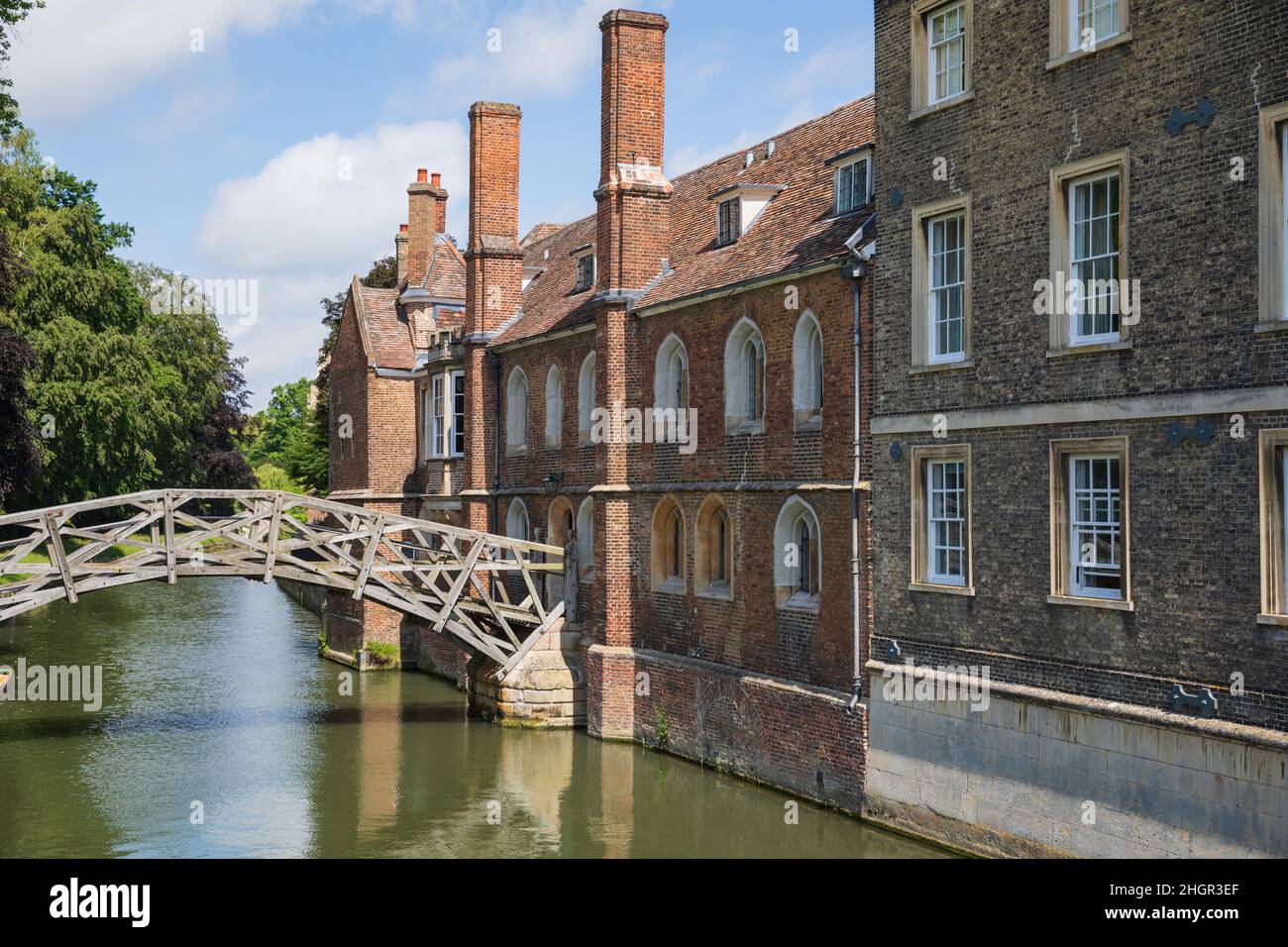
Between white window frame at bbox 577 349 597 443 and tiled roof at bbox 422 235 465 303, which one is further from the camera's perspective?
tiled roof at bbox 422 235 465 303

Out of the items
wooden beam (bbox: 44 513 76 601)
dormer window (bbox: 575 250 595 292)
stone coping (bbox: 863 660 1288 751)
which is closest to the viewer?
stone coping (bbox: 863 660 1288 751)

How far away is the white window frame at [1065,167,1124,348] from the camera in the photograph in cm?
1429

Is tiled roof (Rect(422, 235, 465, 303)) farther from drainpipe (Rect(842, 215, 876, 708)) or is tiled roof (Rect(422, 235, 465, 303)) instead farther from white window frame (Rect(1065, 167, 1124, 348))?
white window frame (Rect(1065, 167, 1124, 348))

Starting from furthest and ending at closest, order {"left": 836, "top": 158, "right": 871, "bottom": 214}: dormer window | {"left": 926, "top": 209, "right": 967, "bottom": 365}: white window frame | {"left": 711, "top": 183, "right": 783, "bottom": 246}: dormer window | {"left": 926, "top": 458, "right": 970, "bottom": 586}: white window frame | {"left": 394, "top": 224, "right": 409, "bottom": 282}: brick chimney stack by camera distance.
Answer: {"left": 394, "top": 224, "right": 409, "bottom": 282}: brick chimney stack, {"left": 711, "top": 183, "right": 783, "bottom": 246}: dormer window, {"left": 836, "top": 158, "right": 871, "bottom": 214}: dormer window, {"left": 926, "top": 209, "right": 967, "bottom": 365}: white window frame, {"left": 926, "top": 458, "right": 970, "bottom": 586}: white window frame

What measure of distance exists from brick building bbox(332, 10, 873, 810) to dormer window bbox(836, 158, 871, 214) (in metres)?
0.04

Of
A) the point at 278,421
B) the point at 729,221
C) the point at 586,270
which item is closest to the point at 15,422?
the point at 586,270

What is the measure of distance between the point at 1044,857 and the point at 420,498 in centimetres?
2311

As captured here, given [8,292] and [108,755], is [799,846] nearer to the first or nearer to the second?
[108,755]

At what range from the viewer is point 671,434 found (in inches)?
928

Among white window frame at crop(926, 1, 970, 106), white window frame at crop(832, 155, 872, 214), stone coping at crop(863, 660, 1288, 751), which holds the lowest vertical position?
stone coping at crop(863, 660, 1288, 751)

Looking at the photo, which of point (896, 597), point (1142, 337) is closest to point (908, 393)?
point (896, 597)

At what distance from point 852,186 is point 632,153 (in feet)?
18.3

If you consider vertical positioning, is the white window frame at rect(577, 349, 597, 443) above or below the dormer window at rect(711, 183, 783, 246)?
below

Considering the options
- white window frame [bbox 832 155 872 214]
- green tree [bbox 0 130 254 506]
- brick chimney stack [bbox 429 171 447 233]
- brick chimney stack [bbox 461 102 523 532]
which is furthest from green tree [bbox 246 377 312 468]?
white window frame [bbox 832 155 872 214]
